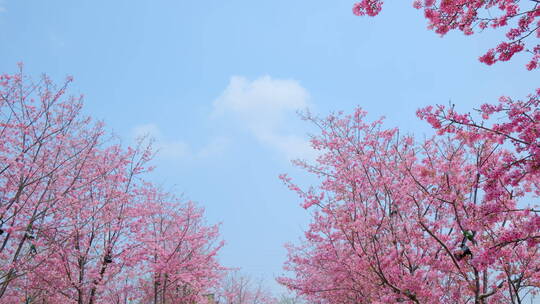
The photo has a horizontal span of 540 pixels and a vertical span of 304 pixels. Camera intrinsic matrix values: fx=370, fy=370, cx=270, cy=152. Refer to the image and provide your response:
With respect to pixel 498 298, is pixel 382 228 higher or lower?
higher

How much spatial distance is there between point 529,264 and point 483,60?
15.0ft

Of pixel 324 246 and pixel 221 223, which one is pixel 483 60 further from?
pixel 221 223

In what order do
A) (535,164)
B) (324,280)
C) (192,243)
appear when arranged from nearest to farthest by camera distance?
(535,164)
(324,280)
(192,243)

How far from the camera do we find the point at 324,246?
1032 cm

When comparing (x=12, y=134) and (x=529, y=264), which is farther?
(x=12, y=134)

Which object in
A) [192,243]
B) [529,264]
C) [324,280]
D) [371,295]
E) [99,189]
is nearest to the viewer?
[529,264]

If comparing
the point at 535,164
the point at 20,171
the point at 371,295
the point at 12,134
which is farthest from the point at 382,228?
the point at 12,134

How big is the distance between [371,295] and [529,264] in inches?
135

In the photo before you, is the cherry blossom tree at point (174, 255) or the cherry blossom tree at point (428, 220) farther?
the cherry blossom tree at point (174, 255)

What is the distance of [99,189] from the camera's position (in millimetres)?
11297

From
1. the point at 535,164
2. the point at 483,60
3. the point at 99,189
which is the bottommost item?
the point at 535,164

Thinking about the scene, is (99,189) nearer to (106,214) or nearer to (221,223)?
(106,214)

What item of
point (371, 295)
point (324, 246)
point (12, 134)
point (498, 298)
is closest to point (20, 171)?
point (12, 134)

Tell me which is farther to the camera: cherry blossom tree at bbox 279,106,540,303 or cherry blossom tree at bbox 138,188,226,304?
cherry blossom tree at bbox 138,188,226,304
